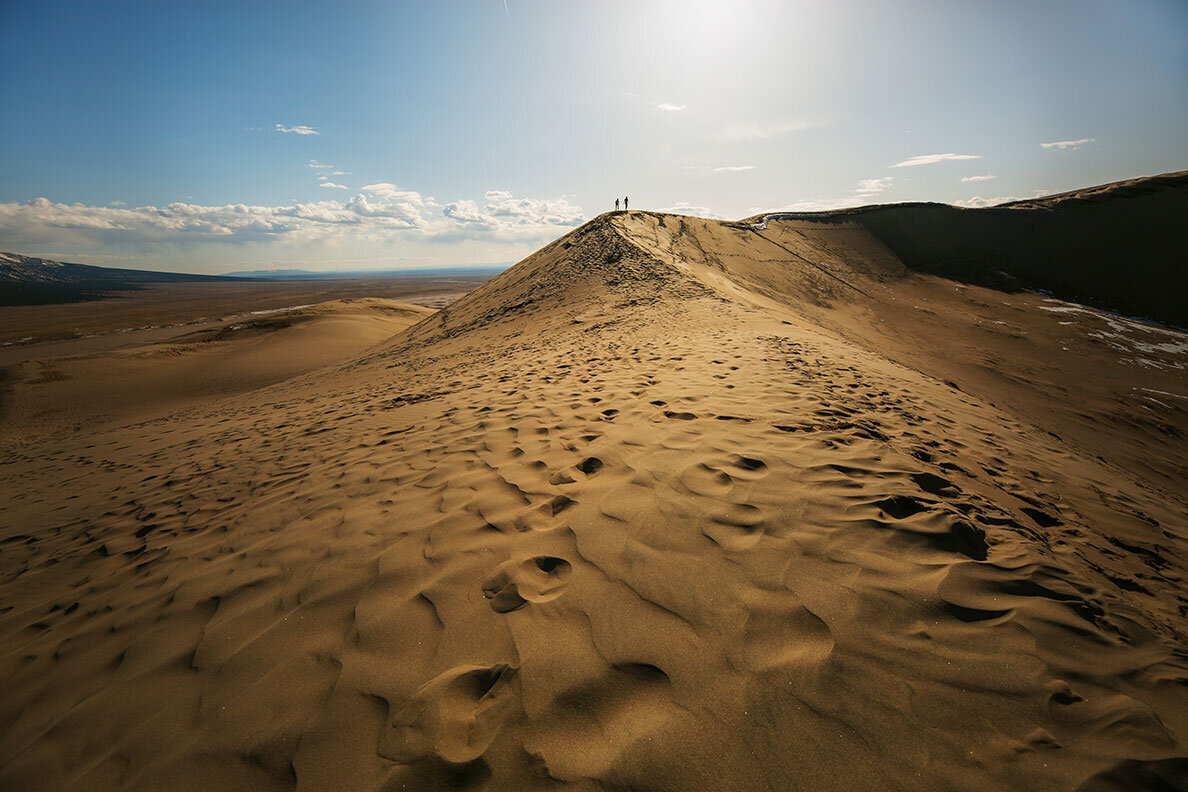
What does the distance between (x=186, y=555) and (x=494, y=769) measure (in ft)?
10.7

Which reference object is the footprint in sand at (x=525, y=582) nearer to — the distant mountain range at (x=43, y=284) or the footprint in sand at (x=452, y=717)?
the footprint in sand at (x=452, y=717)

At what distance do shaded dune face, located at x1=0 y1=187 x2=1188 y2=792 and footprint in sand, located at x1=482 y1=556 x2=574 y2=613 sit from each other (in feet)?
0.05

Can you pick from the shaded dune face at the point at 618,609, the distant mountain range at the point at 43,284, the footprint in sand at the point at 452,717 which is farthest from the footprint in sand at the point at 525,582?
the distant mountain range at the point at 43,284

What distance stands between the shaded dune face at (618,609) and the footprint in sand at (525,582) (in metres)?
0.02

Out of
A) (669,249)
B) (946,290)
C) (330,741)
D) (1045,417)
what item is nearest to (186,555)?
(330,741)

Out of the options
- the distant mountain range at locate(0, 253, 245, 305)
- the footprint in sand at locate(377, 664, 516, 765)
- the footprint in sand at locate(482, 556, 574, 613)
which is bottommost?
the footprint in sand at locate(377, 664, 516, 765)

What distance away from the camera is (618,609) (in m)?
1.99

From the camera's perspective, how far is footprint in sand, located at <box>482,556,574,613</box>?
2109mm

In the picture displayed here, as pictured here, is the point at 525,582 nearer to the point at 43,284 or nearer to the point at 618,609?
the point at 618,609

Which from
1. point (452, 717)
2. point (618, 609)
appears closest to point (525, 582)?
point (618, 609)

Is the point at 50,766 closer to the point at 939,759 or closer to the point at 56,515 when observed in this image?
the point at 939,759

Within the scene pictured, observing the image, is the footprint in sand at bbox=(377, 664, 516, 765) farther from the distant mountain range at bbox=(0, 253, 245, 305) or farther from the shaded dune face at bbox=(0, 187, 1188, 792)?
the distant mountain range at bbox=(0, 253, 245, 305)

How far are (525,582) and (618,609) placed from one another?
0.55m

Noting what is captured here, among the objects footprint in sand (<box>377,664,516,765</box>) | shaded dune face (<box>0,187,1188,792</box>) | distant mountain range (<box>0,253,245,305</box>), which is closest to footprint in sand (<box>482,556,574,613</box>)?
shaded dune face (<box>0,187,1188,792</box>)
